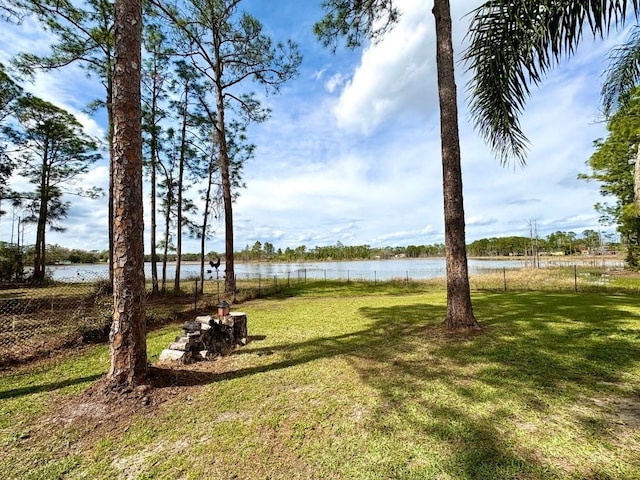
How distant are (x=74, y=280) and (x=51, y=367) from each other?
256cm

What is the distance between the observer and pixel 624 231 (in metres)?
17.4

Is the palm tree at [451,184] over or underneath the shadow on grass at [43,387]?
over

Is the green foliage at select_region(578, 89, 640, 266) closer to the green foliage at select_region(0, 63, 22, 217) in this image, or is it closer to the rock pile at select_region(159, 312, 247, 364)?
the rock pile at select_region(159, 312, 247, 364)

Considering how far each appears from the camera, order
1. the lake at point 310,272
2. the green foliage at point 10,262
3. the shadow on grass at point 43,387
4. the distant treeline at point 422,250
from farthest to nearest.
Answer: the distant treeline at point 422,250 → the green foliage at point 10,262 → the lake at point 310,272 → the shadow on grass at point 43,387

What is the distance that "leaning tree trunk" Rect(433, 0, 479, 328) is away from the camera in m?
4.27

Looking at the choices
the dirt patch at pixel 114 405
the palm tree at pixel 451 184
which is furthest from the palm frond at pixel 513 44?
the dirt patch at pixel 114 405

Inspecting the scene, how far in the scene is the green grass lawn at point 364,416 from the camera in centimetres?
169

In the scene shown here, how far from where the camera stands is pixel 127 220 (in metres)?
2.70

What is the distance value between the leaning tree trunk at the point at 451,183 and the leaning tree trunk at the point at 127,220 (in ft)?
13.0

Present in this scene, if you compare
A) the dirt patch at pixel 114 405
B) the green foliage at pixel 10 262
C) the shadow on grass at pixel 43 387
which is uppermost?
the green foliage at pixel 10 262

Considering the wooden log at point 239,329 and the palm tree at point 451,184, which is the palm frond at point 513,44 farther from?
the wooden log at point 239,329

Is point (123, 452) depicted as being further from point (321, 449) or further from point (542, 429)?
point (542, 429)

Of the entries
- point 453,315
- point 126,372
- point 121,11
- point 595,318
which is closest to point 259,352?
point 126,372

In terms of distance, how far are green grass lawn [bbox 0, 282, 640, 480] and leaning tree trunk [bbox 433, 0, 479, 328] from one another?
51cm
